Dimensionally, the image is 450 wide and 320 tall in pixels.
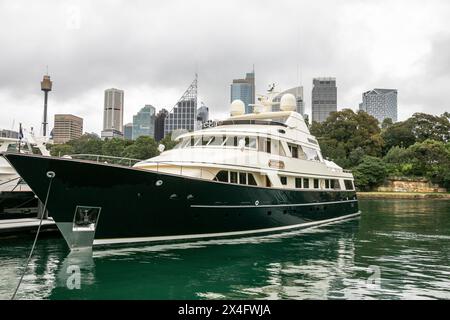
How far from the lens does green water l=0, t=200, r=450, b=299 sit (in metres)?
9.29

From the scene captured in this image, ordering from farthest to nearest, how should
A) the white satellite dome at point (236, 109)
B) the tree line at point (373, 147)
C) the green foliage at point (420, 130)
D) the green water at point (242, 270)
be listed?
the green foliage at point (420, 130) → the tree line at point (373, 147) → the white satellite dome at point (236, 109) → the green water at point (242, 270)

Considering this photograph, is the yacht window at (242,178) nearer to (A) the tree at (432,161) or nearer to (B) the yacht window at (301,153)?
(B) the yacht window at (301,153)

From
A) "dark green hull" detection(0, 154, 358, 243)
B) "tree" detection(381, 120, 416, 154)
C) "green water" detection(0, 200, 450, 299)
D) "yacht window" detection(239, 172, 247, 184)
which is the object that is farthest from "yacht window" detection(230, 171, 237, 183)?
"tree" detection(381, 120, 416, 154)

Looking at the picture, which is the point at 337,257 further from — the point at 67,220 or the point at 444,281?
the point at 67,220

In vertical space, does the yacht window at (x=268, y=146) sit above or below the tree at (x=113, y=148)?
below

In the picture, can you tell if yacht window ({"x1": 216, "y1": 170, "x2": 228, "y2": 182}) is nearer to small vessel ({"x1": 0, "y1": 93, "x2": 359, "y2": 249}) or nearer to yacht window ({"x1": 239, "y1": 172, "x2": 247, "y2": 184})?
small vessel ({"x1": 0, "y1": 93, "x2": 359, "y2": 249})

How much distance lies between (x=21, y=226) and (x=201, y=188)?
9162 mm

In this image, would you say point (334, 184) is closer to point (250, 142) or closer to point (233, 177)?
point (250, 142)

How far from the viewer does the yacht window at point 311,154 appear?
A: 2212cm

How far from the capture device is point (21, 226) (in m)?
17.4

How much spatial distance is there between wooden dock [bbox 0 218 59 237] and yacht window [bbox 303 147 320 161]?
567 inches

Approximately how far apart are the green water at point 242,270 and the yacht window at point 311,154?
19.7 feet

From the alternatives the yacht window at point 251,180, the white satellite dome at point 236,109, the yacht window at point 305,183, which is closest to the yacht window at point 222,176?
the yacht window at point 251,180

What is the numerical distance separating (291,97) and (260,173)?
8.97 metres
